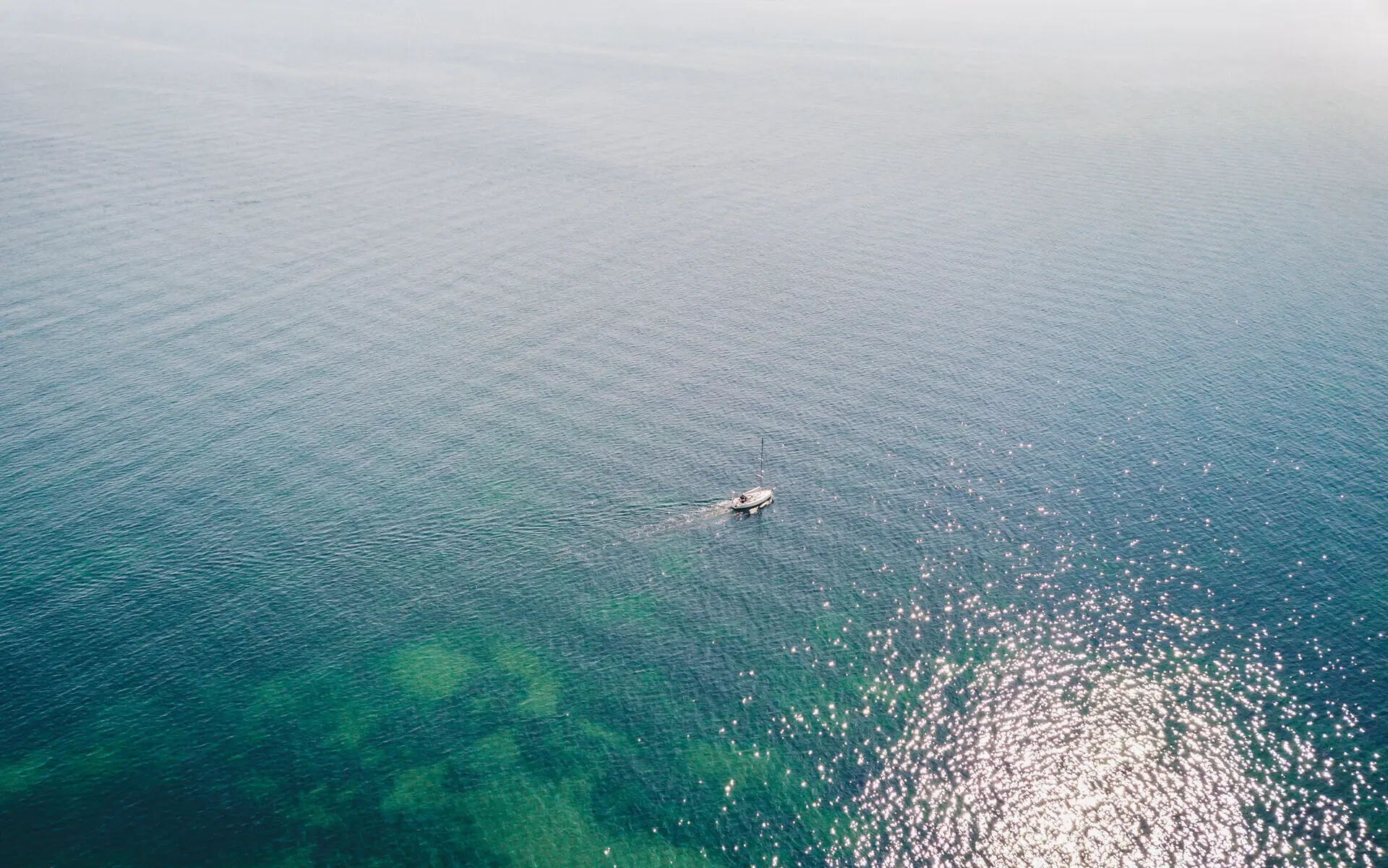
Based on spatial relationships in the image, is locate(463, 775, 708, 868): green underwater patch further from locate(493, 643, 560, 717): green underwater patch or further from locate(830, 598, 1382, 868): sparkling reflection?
locate(830, 598, 1382, 868): sparkling reflection

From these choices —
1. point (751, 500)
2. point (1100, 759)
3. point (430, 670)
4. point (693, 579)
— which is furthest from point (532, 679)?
point (1100, 759)

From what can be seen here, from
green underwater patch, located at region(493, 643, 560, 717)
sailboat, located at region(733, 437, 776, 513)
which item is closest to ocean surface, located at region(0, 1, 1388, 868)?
green underwater patch, located at region(493, 643, 560, 717)

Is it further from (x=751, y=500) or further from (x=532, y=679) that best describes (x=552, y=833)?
(x=751, y=500)

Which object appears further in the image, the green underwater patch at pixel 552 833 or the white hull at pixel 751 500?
the white hull at pixel 751 500

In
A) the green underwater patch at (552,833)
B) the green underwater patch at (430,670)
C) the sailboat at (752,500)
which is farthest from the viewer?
the sailboat at (752,500)

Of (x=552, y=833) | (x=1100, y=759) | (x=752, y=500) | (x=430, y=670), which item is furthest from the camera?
(x=752, y=500)

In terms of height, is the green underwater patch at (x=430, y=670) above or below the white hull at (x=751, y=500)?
below

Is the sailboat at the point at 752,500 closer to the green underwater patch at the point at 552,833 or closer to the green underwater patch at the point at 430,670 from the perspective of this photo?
the green underwater patch at the point at 430,670

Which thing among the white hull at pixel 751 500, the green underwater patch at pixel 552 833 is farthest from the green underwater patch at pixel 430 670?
the white hull at pixel 751 500

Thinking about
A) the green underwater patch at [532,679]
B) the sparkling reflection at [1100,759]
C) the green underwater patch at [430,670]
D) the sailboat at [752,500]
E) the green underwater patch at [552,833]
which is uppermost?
the sailboat at [752,500]

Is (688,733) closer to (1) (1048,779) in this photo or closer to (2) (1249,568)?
(1) (1048,779)

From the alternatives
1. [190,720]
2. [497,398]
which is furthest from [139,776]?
[497,398]
